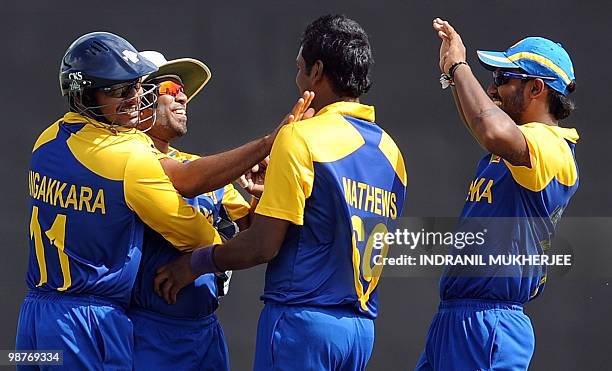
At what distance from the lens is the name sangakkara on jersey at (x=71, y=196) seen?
3910 millimetres

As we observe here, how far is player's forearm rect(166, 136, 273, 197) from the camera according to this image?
3.98 m

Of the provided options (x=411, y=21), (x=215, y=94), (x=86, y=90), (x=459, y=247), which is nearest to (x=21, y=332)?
(x=86, y=90)

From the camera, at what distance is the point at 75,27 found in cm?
596

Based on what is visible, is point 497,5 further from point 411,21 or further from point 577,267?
point 577,267

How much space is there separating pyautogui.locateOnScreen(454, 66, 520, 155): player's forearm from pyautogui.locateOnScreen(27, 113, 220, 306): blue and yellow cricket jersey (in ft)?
3.37

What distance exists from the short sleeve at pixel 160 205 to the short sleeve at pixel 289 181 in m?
0.37

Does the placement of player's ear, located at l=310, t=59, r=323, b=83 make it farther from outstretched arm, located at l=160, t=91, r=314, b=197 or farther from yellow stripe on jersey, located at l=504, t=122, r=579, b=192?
yellow stripe on jersey, located at l=504, t=122, r=579, b=192

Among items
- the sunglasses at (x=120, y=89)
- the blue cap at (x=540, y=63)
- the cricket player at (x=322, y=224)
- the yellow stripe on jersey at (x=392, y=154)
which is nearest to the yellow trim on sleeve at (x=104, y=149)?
the sunglasses at (x=120, y=89)

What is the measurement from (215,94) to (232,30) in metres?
0.34

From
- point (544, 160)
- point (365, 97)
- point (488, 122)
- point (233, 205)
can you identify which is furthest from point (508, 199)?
point (365, 97)

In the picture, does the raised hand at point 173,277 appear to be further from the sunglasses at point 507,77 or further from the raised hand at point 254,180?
the sunglasses at point 507,77

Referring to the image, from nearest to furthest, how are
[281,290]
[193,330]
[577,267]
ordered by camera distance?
[281,290] → [193,330] → [577,267]

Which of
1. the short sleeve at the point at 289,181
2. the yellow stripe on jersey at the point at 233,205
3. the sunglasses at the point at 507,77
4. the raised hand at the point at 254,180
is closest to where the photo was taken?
the short sleeve at the point at 289,181

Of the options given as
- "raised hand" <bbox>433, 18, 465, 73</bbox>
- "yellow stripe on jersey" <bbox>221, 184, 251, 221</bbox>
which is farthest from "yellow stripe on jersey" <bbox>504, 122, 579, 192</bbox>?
"yellow stripe on jersey" <bbox>221, 184, 251, 221</bbox>
